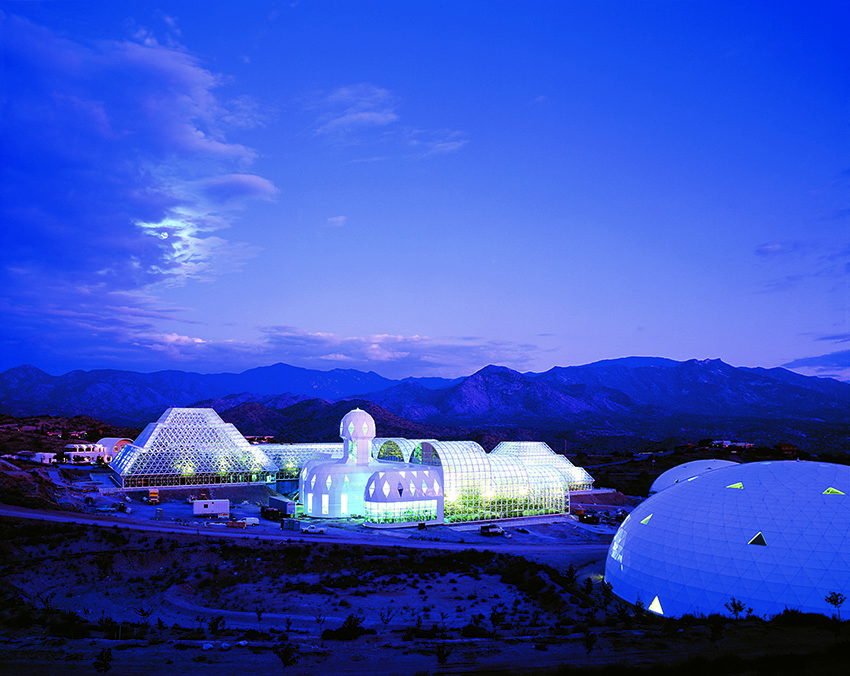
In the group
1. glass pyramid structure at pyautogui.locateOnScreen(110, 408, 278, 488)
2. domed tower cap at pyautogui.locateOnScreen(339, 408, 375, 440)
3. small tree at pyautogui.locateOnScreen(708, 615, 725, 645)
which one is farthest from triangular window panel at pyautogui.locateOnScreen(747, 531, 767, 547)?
glass pyramid structure at pyautogui.locateOnScreen(110, 408, 278, 488)

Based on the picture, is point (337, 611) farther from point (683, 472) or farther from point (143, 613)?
point (683, 472)

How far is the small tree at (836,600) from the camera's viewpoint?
29031 millimetres

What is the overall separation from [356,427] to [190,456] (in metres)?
28.9

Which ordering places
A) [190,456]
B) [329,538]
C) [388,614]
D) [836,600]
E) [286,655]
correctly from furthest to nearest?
[190,456] → [329,538] → [388,614] → [836,600] → [286,655]

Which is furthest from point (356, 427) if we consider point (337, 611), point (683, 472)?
point (683, 472)

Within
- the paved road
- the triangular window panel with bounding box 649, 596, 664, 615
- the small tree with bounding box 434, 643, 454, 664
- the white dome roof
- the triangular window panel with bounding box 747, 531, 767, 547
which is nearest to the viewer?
the small tree with bounding box 434, 643, 454, 664

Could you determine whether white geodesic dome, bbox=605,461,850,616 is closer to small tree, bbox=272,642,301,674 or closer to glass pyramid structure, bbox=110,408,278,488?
small tree, bbox=272,642,301,674

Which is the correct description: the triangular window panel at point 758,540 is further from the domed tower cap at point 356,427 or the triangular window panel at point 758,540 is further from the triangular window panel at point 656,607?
the domed tower cap at point 356,427

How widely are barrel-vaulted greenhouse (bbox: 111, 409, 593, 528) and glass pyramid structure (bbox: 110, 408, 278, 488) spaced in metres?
0.15

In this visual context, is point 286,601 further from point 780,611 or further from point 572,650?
point 780,611

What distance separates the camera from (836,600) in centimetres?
2905

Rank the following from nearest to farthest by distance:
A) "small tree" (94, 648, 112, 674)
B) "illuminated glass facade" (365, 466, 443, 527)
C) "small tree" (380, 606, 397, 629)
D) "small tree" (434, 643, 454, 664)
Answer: "small tree" (94, 648, 112, 674)
"small tree" (434, 643, 454, 664)
"small tree" (380, 606, 397, 629)
"illuminated glass facade" (365, 466, 443, 527)

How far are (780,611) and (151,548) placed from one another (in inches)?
1920

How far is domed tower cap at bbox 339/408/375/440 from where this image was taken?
77.6 metres
